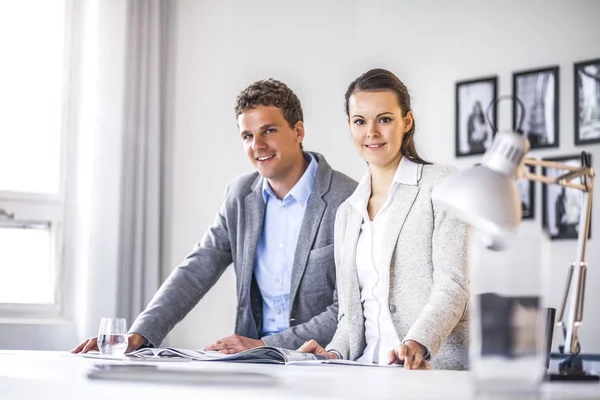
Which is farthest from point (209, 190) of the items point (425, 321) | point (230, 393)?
point (230, 393)

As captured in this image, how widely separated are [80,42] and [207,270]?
1812 mm

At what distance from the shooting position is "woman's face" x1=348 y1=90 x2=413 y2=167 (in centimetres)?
227

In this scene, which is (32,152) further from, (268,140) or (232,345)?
(232,345)

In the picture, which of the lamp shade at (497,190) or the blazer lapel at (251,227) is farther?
the blazer lapel at (251,227)

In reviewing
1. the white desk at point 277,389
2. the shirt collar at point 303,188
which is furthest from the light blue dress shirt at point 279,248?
the white desk at point 277,389

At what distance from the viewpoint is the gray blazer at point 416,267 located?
2020 mm

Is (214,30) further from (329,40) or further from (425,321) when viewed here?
(425,321)

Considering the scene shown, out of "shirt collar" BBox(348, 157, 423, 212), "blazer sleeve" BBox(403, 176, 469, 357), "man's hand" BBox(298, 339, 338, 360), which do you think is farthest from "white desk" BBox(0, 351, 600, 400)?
"shirt collar" BBox(348, 157, 423, 212)

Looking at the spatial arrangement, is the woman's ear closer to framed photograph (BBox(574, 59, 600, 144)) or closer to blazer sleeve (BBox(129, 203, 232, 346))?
blazer sleeve (BBox(129, 203, 232, 346))

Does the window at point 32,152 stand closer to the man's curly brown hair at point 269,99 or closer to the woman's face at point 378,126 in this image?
the man's curly brown hair at point 269,99

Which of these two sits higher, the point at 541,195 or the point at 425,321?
the point at 541,195

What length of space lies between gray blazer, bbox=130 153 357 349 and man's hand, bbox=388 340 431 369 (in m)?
0.78

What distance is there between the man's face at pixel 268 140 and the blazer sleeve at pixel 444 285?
31.7 inches

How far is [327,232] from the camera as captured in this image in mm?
2686
